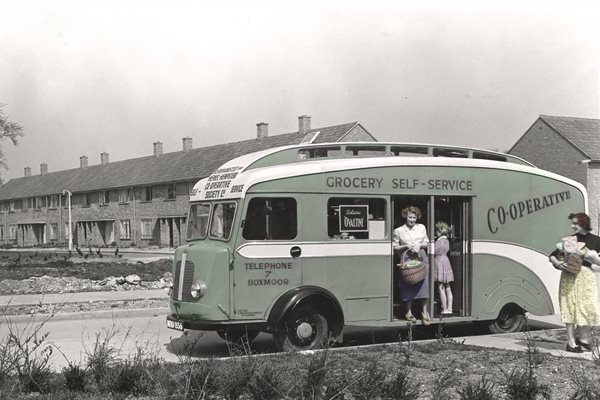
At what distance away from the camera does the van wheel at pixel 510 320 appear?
36.2ft

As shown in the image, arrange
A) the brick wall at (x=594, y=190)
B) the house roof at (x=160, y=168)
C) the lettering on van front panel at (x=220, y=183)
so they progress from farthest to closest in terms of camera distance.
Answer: the house roof at (x=160, y=168) < the brick wall at (x=594, y=190) < the lettering on van front panel at (x=220, y=183)

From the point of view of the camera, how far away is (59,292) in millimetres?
17766

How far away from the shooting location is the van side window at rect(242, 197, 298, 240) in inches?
357

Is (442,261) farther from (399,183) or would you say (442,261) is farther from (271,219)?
(271,219)

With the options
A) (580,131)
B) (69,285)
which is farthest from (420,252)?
(580,131)

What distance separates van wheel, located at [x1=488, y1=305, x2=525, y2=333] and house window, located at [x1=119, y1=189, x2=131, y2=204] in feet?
171

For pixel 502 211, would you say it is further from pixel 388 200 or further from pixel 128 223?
pixel 128 223

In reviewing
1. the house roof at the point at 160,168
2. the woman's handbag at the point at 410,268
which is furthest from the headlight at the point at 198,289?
the house roof at the point at 160,168

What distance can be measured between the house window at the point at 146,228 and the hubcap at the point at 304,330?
48.9 m

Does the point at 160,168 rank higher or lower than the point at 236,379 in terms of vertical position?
higher

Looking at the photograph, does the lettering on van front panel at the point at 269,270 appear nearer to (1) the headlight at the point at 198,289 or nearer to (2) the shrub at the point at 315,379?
(1) the headlight at the point at 198,289

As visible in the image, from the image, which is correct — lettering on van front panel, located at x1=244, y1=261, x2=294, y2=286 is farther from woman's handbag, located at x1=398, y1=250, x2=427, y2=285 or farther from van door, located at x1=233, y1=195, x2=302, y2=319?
woman's handbag, located at x1=398, y1=250, x2=427, y2=285

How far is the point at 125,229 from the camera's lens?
60250 millimetres

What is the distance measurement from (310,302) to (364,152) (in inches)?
106
